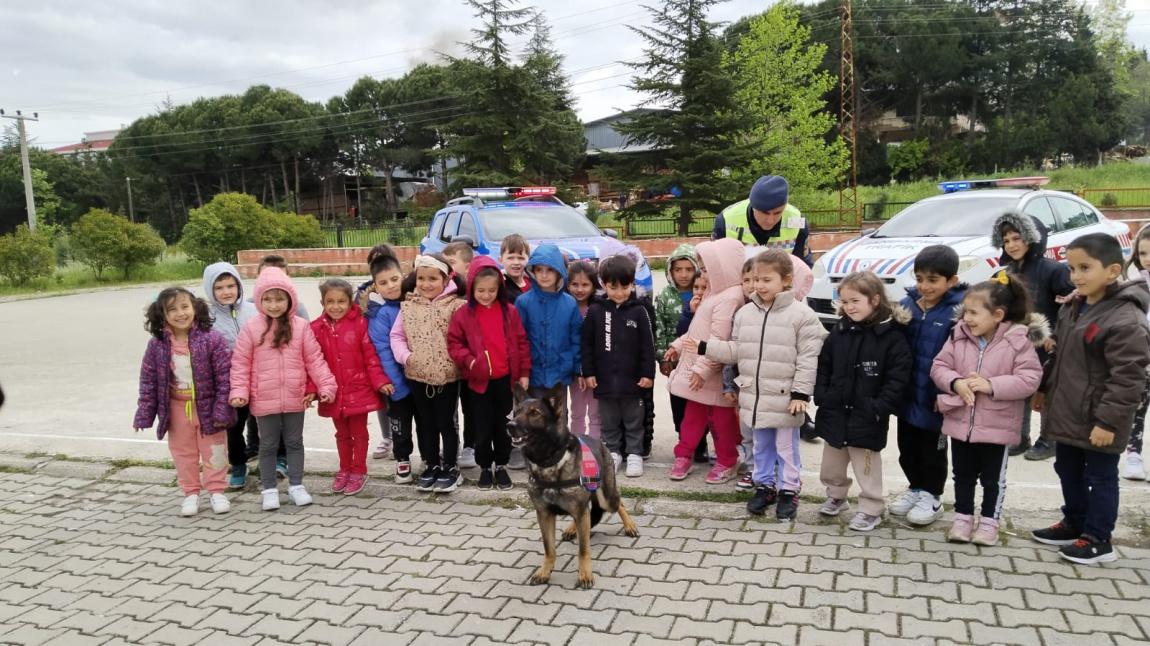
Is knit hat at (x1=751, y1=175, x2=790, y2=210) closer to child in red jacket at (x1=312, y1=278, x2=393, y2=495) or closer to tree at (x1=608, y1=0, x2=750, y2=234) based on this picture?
child in red jacket at (x1=312, y1=278, x2=393, y2=495)

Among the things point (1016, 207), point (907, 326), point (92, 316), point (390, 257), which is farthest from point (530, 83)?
point (907, 326)

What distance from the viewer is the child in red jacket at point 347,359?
5.14 meters

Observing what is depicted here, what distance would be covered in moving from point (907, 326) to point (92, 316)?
708 inches

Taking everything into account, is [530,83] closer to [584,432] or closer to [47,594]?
[584,432]

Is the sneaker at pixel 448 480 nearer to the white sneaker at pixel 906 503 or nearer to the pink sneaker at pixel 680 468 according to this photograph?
the pink sneaker at pixel 680 468

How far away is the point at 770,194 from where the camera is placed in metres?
5.20

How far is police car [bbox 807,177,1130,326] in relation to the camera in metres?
8.13

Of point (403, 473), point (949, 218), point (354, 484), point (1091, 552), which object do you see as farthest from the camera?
point (949, 218)

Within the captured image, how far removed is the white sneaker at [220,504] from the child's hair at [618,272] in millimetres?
3117

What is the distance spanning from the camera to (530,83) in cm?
2844

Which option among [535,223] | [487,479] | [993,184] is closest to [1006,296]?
[487,479]

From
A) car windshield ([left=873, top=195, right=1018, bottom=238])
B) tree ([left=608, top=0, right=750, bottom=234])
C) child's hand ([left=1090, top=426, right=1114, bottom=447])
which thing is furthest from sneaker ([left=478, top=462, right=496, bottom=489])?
tree ([left=608, top=0, right=750, bottom=234])

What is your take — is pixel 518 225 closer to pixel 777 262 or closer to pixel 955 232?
pixel 955 232

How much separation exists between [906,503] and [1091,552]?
92 cm
